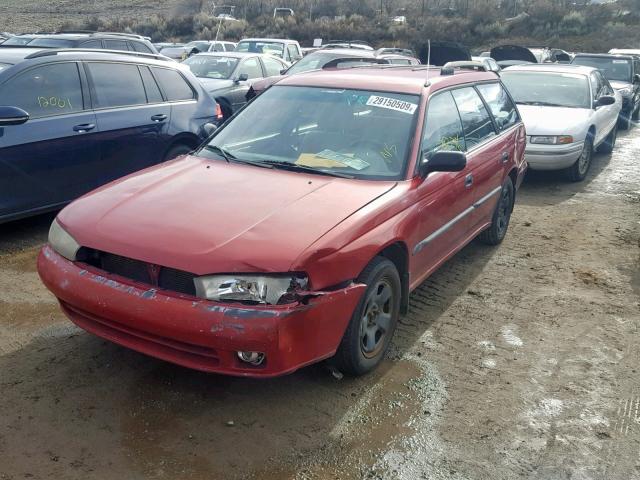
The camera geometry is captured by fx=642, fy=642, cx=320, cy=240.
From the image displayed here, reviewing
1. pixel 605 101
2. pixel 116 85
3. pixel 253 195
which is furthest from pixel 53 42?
pixel 253 195

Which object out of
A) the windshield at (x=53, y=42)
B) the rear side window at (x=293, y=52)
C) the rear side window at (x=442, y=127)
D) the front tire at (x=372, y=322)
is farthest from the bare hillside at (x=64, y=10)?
the front tire at (x=372, y=322)

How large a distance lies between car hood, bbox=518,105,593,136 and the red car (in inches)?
155

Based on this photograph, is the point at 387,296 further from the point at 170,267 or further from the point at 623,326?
the point at 623,326

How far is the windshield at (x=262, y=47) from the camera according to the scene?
17.4 metres

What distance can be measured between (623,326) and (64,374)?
12.2 feet

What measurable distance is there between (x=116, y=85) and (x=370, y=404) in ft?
14.4

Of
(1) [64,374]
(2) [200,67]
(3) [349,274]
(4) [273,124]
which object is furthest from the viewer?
(2) [200,67]

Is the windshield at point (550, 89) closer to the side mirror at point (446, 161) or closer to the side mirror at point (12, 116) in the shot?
the side mirror at point (446, 161)

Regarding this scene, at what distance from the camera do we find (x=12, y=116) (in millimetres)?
5141

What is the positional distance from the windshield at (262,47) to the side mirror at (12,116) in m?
12.8

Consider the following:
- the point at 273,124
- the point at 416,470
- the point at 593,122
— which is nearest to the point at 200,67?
the point at 593,122

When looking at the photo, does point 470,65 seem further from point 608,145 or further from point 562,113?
point 608,145

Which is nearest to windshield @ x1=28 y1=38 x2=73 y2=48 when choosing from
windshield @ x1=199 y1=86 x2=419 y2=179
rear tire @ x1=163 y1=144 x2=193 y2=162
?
rear tire @ x1=163 y1=144 x2=193 y2=162

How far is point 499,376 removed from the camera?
383 cm
